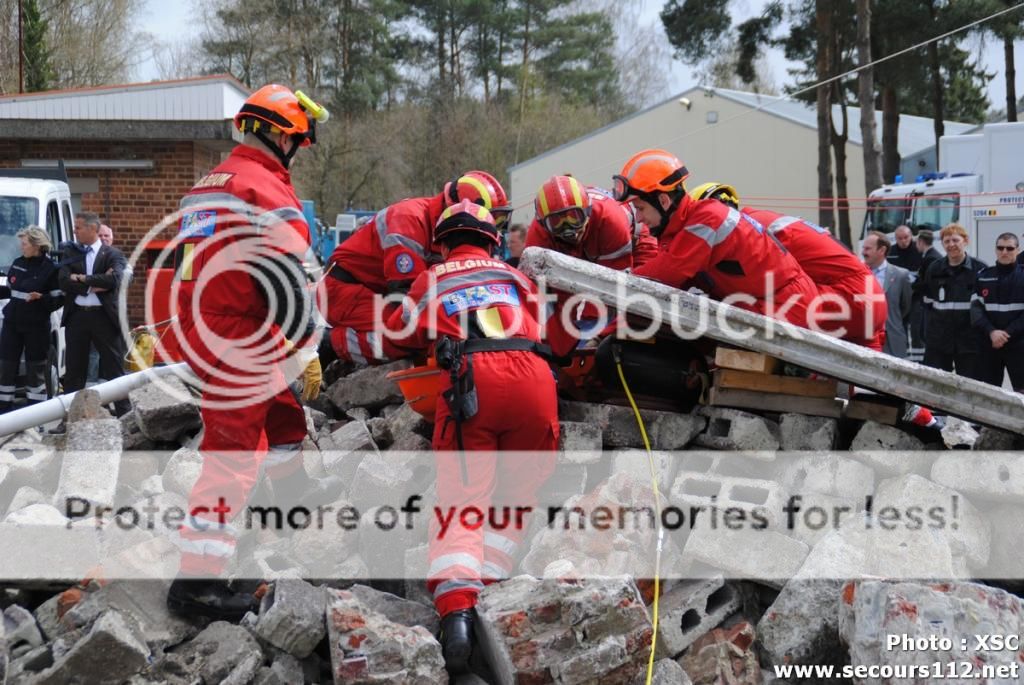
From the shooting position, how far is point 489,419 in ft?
14.7

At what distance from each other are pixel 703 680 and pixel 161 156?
1367 centimetres

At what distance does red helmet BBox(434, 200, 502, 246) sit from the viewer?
190 inches

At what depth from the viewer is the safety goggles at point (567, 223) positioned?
233 inches

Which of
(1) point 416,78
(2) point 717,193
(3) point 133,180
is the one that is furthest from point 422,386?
(1) point 416,78

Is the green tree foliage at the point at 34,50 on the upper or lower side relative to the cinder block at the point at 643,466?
upper

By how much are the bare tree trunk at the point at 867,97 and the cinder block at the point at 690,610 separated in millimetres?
15009

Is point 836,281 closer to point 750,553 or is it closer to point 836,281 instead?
point 836,281

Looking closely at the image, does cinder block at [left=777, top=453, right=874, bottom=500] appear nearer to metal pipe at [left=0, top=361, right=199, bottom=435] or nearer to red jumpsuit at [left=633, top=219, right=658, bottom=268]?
red jumpsuit at [left=633, top=219, right=658, bottom=268]

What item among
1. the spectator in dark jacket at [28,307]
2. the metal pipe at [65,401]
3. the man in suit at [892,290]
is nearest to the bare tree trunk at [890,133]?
the man in suit at [892,290]

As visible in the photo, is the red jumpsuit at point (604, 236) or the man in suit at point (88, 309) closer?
the red jumpsuit at point (604, 236)

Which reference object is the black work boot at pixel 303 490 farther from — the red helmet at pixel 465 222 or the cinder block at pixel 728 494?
the cinder block at pixel 728 494

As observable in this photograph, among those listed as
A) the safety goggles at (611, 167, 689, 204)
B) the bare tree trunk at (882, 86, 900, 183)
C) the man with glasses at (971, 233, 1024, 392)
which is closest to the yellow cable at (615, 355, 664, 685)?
the safety goggles at (611, 167, 689, 204)

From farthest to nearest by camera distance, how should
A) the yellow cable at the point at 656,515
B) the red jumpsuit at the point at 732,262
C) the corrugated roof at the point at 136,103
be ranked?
the corrugated roof at the point at 136,103 < the red jumpsuit at the point at 732,262 < the yellow cable at the point at 656,515

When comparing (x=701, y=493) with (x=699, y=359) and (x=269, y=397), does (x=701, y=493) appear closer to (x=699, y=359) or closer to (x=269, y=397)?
(x=699, y=359)
